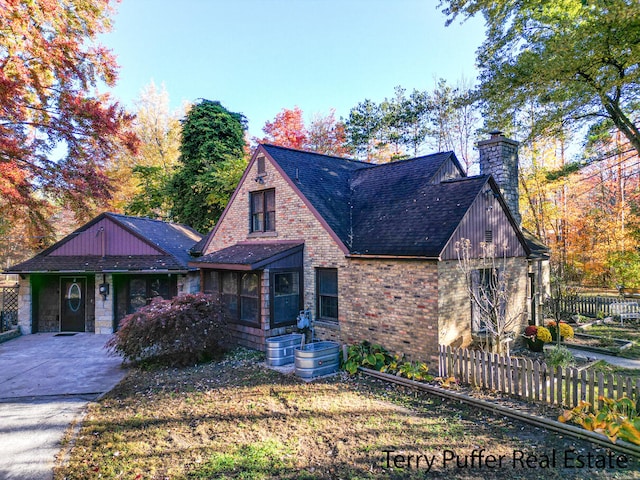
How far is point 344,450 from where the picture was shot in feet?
19.1

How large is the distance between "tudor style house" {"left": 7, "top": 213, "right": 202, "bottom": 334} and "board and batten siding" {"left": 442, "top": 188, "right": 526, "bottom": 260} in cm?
1087

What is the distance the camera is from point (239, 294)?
12.8 meters

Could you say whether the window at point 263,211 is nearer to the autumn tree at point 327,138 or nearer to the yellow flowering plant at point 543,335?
the yellow flowering plant at point 543,335

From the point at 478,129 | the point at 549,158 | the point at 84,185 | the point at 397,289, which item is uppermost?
the point at 478,129

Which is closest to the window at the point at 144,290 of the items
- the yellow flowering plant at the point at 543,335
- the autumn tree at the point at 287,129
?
the yellow flowering plant at the point at 543,335

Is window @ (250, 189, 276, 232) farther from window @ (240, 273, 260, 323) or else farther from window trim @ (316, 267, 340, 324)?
window trim @ (316, 267, 340, 324)

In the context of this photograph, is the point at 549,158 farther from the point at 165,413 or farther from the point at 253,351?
the point at 165,413

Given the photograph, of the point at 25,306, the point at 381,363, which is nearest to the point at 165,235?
the point at 25,306

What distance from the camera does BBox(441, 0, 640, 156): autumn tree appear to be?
12047 millimetres

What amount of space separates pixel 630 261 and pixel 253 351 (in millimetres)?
24175

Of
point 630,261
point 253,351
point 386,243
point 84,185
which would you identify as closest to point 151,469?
point 253,351

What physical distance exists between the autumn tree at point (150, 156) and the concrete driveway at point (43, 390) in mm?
17780

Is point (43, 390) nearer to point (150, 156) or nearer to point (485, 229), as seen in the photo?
point (485, 229)

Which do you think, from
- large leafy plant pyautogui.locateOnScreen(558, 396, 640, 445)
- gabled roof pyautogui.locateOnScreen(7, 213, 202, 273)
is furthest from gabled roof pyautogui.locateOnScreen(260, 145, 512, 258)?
gabled roof pyautogui.locateOnScreen(7, 213, 202, 273)
